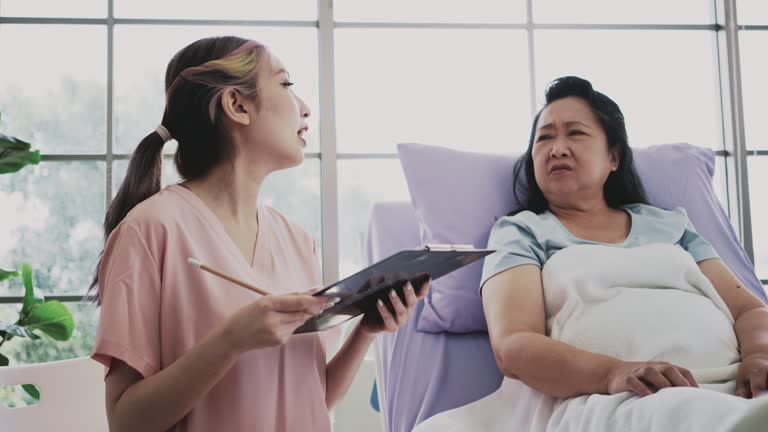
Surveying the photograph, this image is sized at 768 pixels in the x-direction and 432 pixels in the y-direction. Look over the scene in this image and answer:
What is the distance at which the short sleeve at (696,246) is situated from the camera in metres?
1.55

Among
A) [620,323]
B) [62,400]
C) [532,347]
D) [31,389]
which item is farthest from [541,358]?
[31,389]

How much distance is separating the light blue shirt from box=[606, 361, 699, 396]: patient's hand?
386 millimetres

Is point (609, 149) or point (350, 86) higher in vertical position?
point (350, 86)

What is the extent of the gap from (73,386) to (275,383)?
0.70m

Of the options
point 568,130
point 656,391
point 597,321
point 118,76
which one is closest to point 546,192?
point 568,130

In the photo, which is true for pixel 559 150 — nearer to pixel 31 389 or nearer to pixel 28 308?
pixel 28 308

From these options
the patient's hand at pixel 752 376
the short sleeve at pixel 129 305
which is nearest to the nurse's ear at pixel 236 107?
the short sleeve at pixel 129 305

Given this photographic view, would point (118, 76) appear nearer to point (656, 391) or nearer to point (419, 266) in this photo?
point (419, 266)

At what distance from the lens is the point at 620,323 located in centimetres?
125

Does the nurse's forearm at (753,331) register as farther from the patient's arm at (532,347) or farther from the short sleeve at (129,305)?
the short sleeve at (129,305)

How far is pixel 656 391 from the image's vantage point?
991 millimetres

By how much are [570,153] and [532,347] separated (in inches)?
22.4

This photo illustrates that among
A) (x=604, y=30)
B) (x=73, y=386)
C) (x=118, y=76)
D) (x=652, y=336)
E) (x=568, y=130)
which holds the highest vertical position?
(x=604, y=30)

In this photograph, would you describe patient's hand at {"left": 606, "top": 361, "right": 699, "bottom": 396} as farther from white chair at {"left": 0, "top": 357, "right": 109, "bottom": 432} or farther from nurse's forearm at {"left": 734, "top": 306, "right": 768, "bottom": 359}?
white chair at {"left": 0, "top": 357, "right": 109, "bottom": 432}
